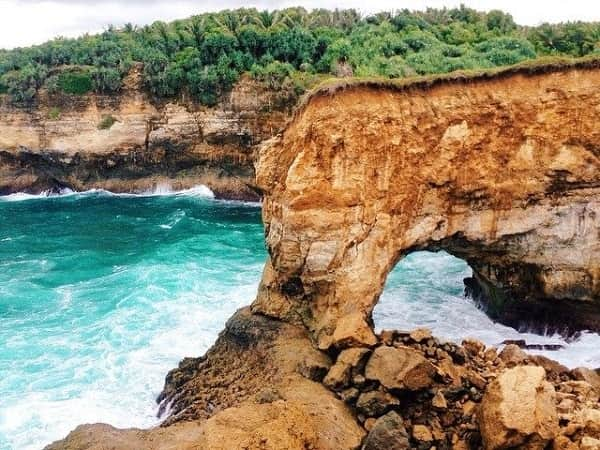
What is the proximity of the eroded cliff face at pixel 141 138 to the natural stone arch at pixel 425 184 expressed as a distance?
25.1 m

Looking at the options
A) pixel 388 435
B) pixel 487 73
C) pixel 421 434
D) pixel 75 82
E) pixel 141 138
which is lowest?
pixel 421 434

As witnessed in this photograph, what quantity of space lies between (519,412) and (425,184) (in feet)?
23.7

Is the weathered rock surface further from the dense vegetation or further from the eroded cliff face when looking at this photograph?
the eroded cliff face

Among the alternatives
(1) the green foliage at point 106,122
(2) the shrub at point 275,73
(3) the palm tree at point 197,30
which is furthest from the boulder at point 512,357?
(1) the green foliage at point 106,122

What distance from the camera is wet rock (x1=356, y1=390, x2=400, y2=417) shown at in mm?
11484

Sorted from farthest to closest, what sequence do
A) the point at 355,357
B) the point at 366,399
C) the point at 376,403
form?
the point at 355,357 < the point at 366,399 < the point at 376,403

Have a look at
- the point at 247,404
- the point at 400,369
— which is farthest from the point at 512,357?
the point at 247,404

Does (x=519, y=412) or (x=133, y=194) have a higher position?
(x=519, y=412)

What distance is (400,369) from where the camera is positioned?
460 inches

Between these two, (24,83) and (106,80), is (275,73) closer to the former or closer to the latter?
(106,80)

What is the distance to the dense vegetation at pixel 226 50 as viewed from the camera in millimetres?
37500

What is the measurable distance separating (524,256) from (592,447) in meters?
7.95

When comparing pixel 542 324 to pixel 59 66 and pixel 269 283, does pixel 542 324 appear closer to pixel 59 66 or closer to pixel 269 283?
pixel 269 283

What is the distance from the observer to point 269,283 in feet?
53.3
